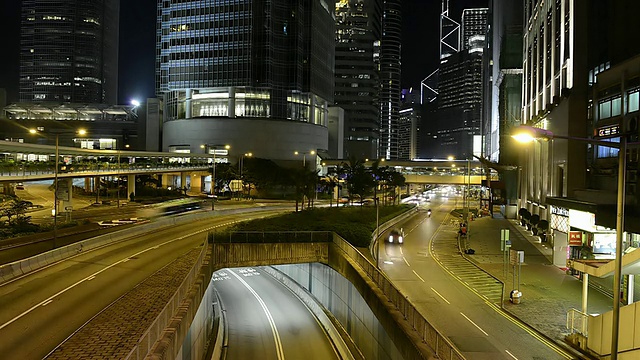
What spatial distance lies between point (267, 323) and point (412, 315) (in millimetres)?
18002

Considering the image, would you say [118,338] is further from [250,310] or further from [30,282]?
[250,310]

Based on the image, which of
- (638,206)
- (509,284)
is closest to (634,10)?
(638,206)

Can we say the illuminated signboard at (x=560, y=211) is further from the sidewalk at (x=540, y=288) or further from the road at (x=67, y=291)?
the road at (x=67, y=291)

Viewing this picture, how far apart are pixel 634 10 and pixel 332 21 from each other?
122 metres

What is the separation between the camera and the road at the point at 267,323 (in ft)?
91.3

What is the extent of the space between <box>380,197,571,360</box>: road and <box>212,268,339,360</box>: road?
6185 millimetres

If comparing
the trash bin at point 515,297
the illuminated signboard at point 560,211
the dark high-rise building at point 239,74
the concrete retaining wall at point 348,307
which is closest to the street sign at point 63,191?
the concrete retaining wall at point 348,307

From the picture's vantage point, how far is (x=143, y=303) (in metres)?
18.3

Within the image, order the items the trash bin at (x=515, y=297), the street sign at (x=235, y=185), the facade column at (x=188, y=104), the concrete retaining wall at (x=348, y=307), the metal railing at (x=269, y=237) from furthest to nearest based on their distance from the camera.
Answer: the facade column at (x=188, y=104), the street sign at (x=235, y=185), the metal railing at (x=269, y=237), the trash bin at (x=515, y=297), the concrete retaining wall at (x=348, y=307)

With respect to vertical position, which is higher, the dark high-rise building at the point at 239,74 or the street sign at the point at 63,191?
the dark high-rise building at the point at 239,74

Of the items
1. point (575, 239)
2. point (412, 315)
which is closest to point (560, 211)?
point (575, 239)

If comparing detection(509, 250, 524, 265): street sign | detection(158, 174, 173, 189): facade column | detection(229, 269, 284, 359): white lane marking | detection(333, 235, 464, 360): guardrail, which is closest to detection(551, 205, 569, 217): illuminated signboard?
detection(509, 250, 524, 265): street sign

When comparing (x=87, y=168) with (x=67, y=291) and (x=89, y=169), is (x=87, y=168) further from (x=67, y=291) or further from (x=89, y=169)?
(x=67, y=291)

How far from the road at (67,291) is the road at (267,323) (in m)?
6.30
